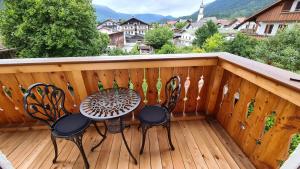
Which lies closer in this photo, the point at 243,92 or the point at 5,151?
the point at 243,92

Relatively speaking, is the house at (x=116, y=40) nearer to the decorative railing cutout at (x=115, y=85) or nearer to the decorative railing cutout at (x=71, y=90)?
the decorative railing cutout at (x=71, y=90)

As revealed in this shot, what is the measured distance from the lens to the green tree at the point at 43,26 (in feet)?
22.1

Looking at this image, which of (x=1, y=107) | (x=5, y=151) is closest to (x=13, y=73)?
(x=1, y=107)

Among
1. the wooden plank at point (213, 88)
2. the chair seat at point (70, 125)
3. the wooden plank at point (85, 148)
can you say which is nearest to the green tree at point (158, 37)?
the wooden plank at point (213, 88)

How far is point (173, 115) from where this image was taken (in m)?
2.09

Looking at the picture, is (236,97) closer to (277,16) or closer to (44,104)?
(44,104)

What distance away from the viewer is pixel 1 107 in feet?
6.31

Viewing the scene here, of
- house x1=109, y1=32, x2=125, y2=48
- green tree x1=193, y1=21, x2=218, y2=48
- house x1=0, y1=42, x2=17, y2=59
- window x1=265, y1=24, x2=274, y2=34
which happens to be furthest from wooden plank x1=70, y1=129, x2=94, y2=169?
green tree x1=193, y1=21, x2=218, y2=48

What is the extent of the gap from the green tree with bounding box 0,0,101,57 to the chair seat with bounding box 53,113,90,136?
6.86 metres

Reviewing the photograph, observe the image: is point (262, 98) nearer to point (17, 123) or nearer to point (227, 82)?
point (227, 82)

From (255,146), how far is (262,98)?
→ 49 cm

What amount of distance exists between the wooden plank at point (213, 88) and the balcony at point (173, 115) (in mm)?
12

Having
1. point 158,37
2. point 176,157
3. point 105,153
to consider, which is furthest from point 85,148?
point 158,37

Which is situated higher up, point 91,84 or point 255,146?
point 91,84
